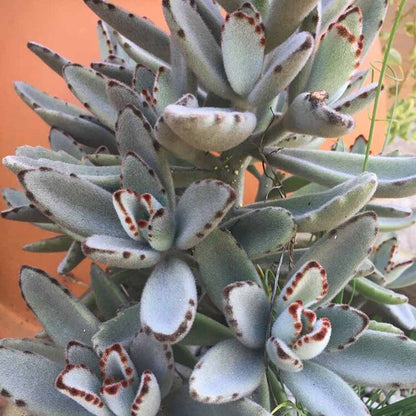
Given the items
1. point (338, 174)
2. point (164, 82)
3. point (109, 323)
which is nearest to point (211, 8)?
point (164, 82)

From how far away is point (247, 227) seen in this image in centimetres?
49

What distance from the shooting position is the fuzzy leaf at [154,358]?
43 cm

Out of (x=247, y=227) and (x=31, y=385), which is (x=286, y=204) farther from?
(x=31, y=385)

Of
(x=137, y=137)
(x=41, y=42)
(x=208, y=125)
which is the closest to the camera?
(x=208, y=125)

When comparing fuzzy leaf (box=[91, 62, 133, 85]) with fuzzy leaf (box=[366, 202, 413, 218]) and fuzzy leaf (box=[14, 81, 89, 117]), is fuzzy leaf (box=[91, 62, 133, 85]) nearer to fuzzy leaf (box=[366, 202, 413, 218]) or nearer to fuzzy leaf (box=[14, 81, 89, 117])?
fuzzy leaf (box=[14, 81, 89, 117])

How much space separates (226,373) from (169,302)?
69 mm

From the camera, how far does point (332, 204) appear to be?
43 centimetres

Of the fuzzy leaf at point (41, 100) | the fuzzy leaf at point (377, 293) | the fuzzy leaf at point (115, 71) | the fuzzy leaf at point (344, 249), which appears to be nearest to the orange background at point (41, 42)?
the fuzzy leaf at point (41, 100)

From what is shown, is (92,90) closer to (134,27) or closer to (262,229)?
Answer: (134,27)

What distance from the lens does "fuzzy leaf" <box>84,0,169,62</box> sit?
530mm

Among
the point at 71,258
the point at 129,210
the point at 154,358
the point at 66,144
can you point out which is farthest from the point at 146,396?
the point at 66,144

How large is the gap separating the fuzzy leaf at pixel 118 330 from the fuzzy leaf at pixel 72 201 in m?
0.07

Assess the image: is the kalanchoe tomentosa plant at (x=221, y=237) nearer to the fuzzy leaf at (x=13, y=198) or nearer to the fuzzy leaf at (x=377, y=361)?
the fuzzy leaf at (x=377, y=361)

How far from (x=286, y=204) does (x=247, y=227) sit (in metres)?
0.04
